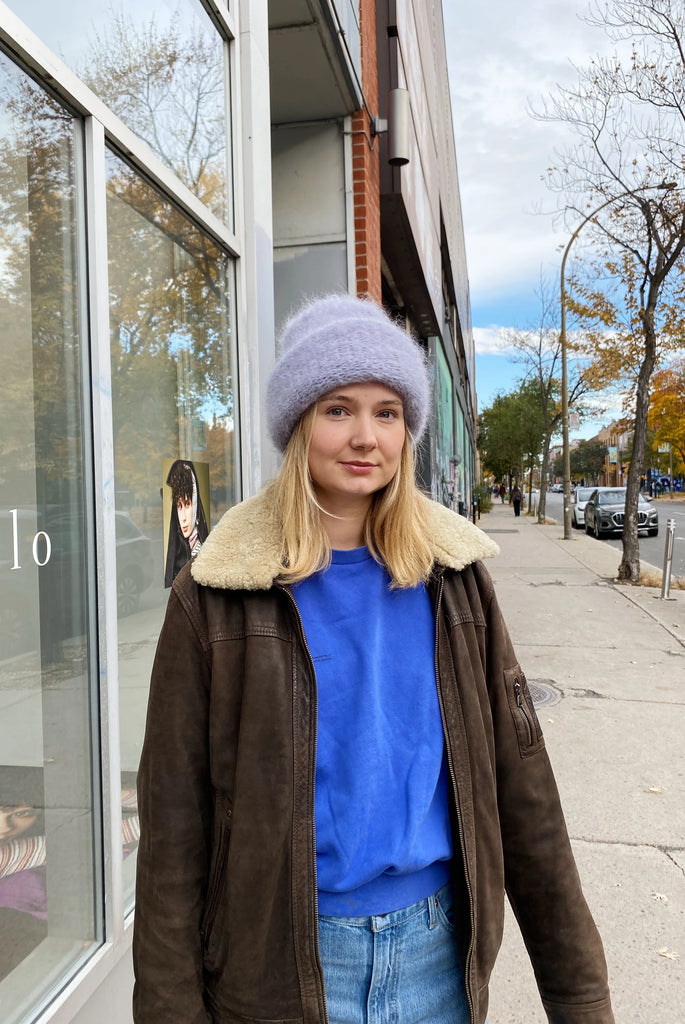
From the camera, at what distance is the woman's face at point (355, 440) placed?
1505 millimetres

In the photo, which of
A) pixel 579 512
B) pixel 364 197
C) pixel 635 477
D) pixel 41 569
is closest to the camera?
pixel 41 569

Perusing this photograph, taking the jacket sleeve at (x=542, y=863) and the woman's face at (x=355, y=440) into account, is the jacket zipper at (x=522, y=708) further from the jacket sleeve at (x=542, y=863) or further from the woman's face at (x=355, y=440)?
the woman's face at (x=355, y=440)

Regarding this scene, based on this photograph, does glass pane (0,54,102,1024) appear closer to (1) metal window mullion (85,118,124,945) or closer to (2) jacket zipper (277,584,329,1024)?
(1) metal window mullion (85,118,124,945)

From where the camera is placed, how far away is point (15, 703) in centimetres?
197

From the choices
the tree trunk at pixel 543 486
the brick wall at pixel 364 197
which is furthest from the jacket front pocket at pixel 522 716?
the tree trunk at pixel 543 486

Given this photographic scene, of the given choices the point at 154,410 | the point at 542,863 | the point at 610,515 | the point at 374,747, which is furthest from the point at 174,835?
the point at 610,515

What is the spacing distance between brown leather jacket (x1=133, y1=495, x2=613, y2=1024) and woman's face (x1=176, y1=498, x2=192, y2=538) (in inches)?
67.1

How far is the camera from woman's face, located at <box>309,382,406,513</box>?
4.94 feet

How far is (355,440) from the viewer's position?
4.92 feet

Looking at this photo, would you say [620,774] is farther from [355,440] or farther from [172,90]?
[172,90]

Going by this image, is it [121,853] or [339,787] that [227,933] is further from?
[121,853]

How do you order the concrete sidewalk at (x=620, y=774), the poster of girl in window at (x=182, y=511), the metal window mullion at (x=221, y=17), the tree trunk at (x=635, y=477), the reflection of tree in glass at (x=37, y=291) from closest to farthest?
1. the reflection of tree in glass at (x=37, y=291)
2. the concrete sidewalk at (x=620, y=774)
3. the poster of girl in window at (x=182, y=511)
4. the metal window mullion at (x=221, y=17)
5. the tree trunk at (x=635, y=477)

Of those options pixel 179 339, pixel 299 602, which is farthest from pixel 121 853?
pixel 179 339

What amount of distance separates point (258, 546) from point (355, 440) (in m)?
0.27
